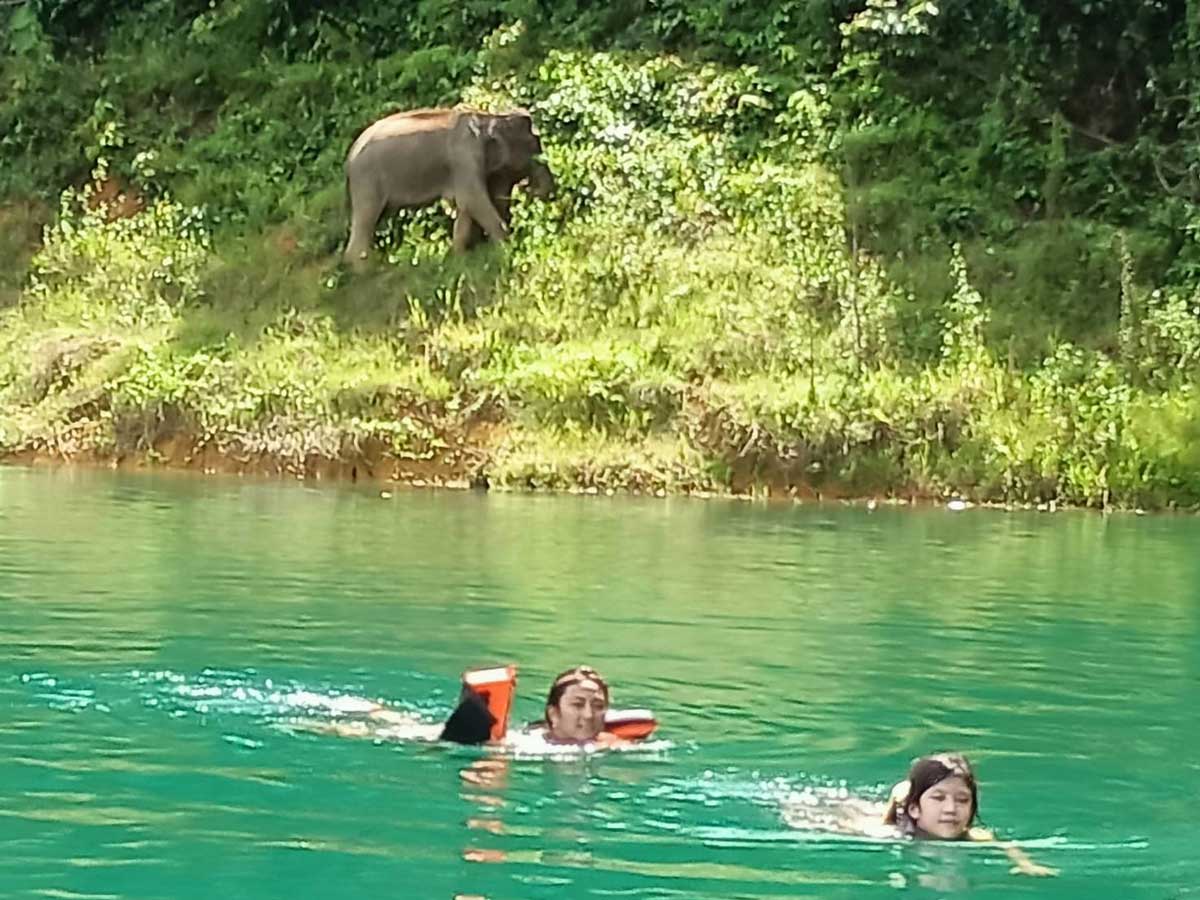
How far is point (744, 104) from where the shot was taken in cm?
2692

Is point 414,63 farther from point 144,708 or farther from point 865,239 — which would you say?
point 144,708

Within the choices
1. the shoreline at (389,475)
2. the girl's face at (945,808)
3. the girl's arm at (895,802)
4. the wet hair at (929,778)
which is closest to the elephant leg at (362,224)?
the shoreline at (389,475)

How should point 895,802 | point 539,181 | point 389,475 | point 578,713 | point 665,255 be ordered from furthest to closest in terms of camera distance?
point 539,181 → point 665,255 → point 389,475 → point 578,713 → point 895,802

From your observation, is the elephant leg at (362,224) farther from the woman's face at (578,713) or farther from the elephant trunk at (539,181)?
the woman's face at (578,713)

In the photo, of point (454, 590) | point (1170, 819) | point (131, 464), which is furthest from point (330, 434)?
point (1170, 819)

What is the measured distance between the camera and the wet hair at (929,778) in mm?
7898

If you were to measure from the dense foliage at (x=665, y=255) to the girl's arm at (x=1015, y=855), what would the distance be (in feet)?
45.6

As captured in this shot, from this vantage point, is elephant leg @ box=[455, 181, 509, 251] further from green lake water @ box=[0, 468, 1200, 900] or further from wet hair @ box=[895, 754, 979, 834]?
wet hair @ box=[895, 754, 979, 834]

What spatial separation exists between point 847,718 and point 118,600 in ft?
15.8

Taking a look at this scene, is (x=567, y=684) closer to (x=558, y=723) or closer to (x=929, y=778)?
(x=558, y=723)

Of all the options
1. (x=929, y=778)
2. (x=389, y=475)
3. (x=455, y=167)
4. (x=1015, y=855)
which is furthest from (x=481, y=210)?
(x=1015, y=855)

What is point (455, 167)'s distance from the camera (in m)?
25.9

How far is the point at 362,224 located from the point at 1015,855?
1937 cm

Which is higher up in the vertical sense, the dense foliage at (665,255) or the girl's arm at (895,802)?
the dense foliage at (665,255)
